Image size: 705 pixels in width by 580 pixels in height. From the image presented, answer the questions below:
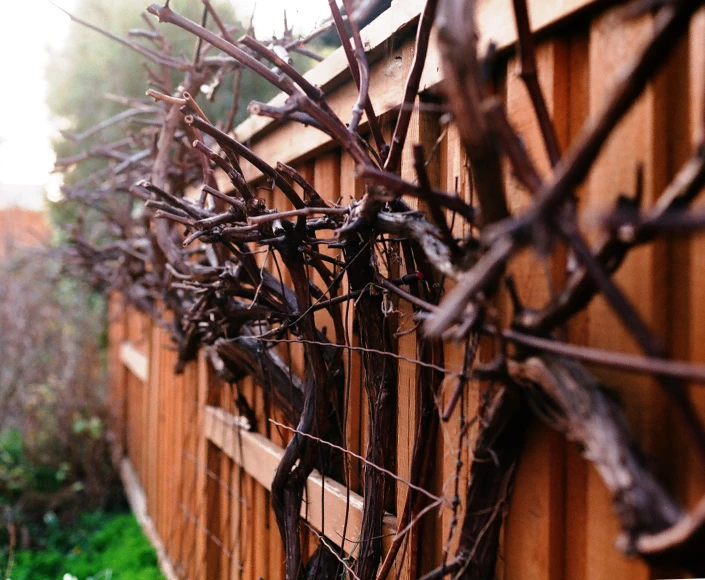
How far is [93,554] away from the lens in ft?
17.1

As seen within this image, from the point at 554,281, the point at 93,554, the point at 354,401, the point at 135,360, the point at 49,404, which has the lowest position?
the point at 93,554

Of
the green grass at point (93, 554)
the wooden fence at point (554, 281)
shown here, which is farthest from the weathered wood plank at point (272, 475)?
the green grass at point (93, 554)

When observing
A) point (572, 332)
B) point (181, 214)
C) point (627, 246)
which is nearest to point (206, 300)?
point (181, 214)

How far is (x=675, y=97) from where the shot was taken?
0.86 m

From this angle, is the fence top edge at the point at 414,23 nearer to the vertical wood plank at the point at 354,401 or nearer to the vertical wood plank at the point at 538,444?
the vertical wood plank at the point at 538,444

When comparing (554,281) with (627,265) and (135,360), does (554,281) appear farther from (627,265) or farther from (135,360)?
(135,360)

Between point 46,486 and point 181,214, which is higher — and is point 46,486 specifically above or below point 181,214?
below

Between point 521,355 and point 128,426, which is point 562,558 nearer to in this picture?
point 521,355

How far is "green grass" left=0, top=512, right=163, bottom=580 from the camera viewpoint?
4.57 m

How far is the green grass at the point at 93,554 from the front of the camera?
15.0ft

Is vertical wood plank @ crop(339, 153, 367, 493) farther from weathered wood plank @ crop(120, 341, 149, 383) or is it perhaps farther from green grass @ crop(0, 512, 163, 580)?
weathered wood plank @ crop(120, 341, 149, 383)

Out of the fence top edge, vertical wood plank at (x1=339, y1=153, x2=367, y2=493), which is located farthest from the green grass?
the fence top edge

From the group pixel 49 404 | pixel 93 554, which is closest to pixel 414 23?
pixel 93 554

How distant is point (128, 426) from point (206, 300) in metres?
6.08
